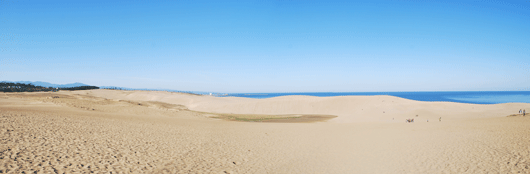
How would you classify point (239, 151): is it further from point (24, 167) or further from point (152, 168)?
point (24, 167)

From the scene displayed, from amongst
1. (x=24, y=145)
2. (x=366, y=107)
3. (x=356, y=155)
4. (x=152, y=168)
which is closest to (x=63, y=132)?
(x=24, y=145)

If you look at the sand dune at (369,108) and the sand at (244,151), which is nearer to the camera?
the sand at (244,151)

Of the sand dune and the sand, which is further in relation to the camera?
the sand dune

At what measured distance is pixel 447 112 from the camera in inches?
1257

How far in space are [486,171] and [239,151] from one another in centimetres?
983

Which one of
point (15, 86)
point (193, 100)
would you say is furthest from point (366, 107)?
point (15, 86)

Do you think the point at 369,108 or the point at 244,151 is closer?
the point at 244,151

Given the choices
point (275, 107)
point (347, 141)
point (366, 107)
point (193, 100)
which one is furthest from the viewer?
point (193, 100)

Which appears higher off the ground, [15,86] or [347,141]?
[15,86]

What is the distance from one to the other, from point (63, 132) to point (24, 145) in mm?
2704

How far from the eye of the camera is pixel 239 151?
38.2 ft

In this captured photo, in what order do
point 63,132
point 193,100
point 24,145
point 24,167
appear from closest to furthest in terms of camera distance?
point 24,167 < point 24,145 < point 63,132 < point 193,100

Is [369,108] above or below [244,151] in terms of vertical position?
above

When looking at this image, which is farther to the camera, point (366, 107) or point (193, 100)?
point (193, 100)
